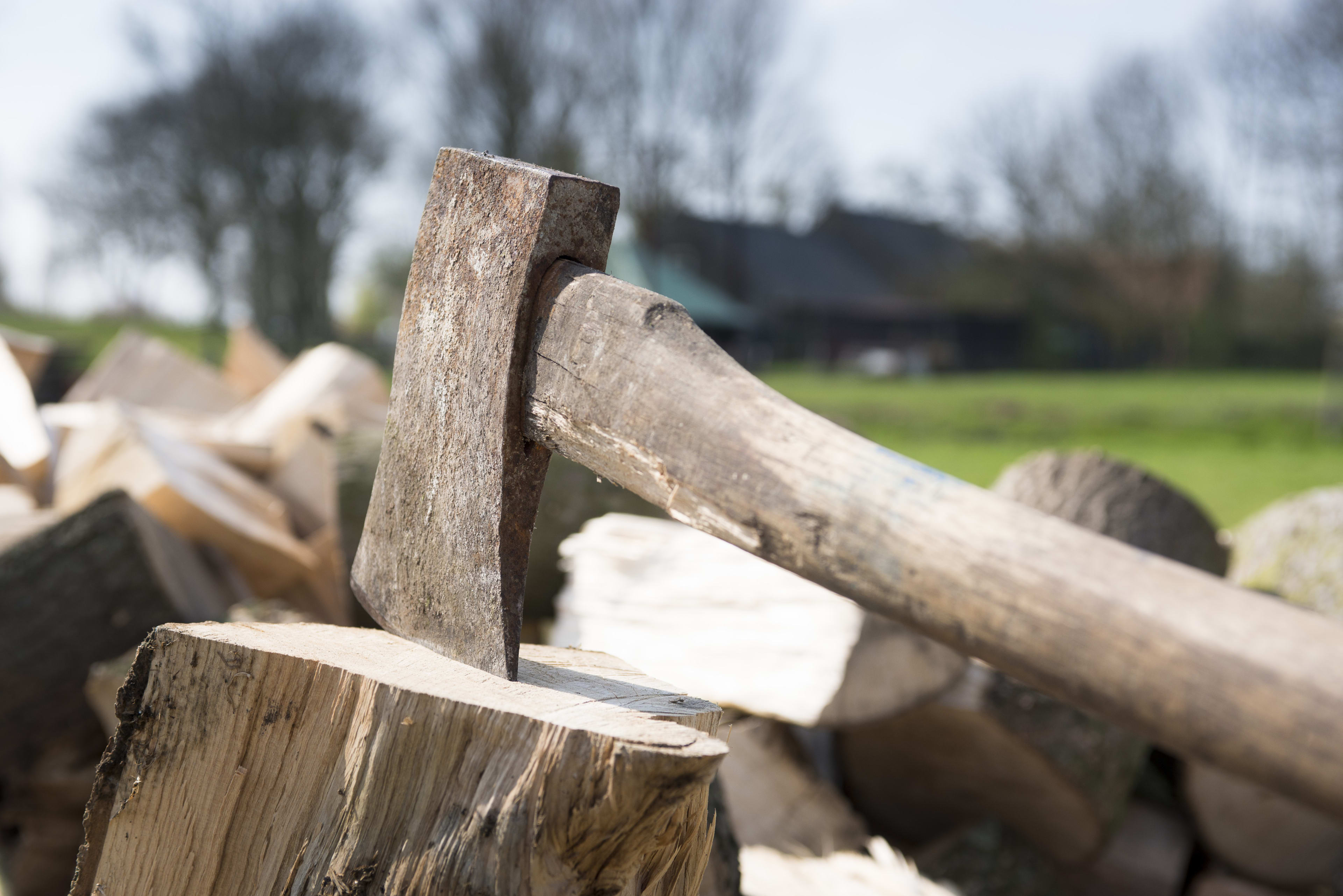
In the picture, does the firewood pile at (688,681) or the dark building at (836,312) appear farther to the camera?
the dark building at (836,312)

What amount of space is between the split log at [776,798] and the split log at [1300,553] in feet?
5.50

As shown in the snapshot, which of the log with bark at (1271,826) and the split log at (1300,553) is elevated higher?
the split log at (1300,553)

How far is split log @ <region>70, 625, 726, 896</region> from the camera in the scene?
1.07 metres

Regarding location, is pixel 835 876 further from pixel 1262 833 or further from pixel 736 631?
pixel 1262 833

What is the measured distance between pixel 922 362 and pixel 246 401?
3122 centimetres

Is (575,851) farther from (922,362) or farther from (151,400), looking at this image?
(922,362)

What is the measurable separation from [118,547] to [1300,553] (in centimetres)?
381

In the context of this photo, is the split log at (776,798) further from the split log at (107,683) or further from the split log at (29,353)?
the split log at (29,353)

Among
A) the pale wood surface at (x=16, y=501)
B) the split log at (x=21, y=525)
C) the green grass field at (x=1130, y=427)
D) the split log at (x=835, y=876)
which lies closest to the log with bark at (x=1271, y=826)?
the split log at (x=835, y=876)

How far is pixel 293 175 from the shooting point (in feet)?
70.2

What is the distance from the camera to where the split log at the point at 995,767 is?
2.32 meters

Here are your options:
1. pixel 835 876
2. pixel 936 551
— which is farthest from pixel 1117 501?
pixel 936 551

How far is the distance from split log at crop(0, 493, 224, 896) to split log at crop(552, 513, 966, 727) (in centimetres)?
117

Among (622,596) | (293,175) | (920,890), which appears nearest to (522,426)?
(622,596)
